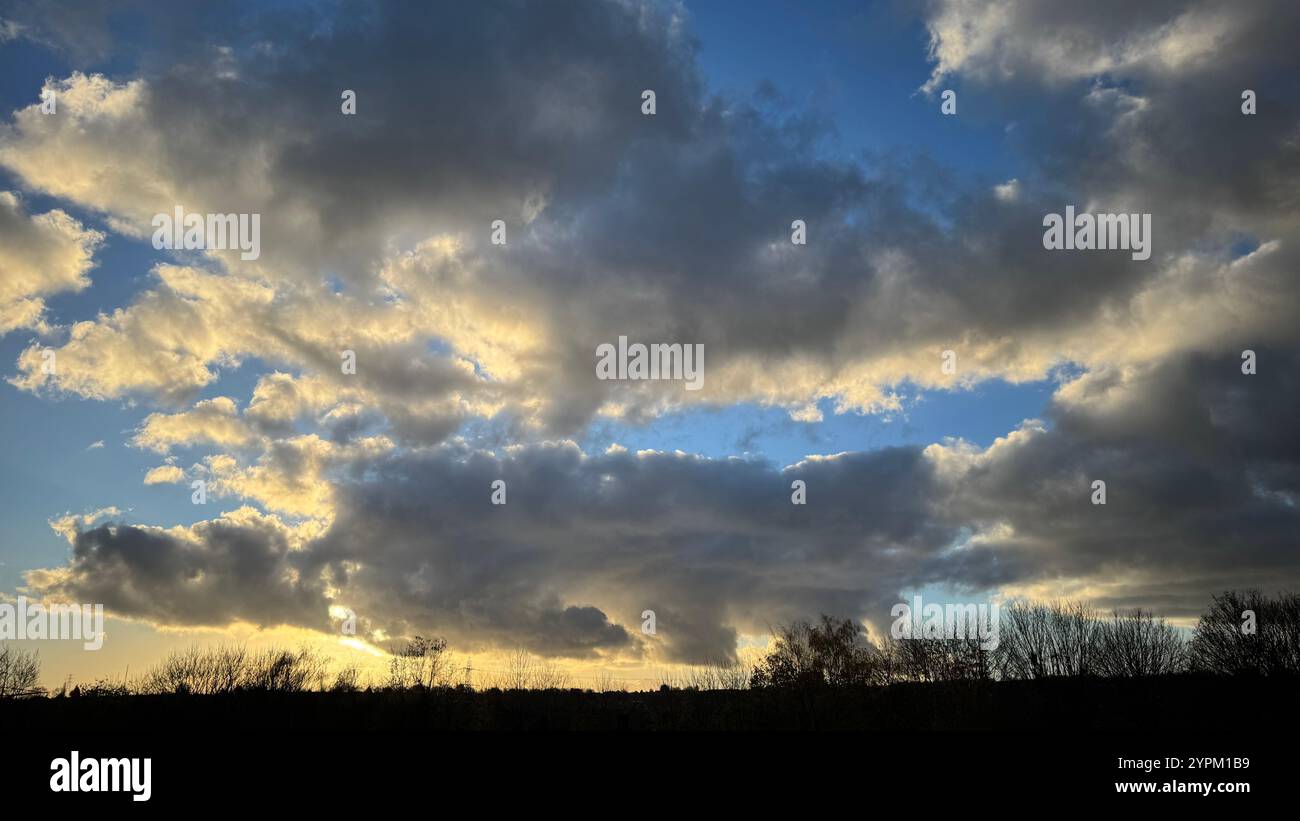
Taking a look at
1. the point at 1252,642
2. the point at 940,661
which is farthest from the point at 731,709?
the point at 1252,642

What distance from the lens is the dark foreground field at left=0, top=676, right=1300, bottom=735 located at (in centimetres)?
4550

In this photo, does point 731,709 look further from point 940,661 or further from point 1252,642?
point 1252,642

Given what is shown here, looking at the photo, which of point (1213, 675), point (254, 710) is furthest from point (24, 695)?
point (1213, 675)

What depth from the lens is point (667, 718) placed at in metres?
59.2

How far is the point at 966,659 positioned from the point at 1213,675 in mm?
33212

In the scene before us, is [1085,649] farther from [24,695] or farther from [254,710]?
[24,695]

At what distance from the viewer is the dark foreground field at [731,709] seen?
149 ft

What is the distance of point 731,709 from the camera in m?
58.0
